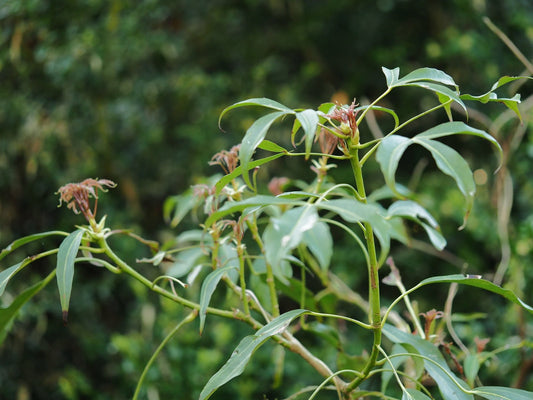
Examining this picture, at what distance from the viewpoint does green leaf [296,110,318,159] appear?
0.84ft

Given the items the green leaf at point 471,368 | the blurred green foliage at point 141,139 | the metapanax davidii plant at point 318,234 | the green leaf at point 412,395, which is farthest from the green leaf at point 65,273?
the blurred green foliage at point 141,139

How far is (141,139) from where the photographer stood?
4.66 feet

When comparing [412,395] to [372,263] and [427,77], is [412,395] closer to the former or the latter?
[372,263]

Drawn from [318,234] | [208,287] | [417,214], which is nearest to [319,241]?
[318,234]

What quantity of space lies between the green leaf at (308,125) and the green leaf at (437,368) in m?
0.17

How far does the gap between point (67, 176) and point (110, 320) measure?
0.43 meters

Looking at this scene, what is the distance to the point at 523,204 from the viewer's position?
46.4 inches

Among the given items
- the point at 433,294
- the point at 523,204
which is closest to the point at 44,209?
the point at 433,294

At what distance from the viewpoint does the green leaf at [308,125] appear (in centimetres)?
26

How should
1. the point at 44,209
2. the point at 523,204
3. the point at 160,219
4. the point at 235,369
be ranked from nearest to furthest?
1. the point at 235,369
2. the point at 523,204
3. the point at 44,209
4. the point at 160,219

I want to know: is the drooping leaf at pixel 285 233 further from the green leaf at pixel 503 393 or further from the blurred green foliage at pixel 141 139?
the blurred green foliage at pixel 141 139

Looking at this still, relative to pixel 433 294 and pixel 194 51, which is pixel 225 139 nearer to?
pixel 194 51

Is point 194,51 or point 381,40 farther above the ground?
point 194,51

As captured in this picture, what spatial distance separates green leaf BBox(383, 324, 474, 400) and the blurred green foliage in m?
0.58
